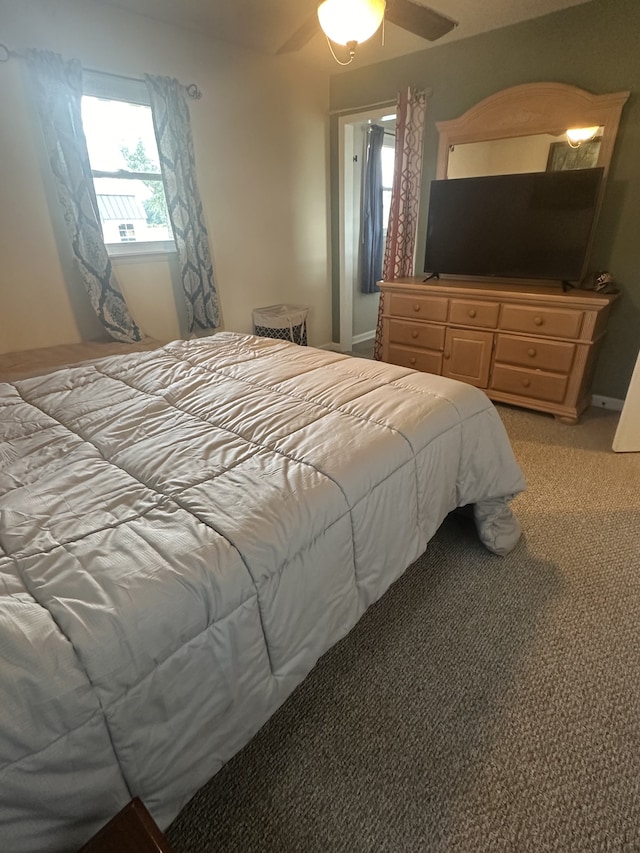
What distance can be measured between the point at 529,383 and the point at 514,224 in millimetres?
1088

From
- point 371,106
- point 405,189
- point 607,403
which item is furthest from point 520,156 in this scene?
point 607,403

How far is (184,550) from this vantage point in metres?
0.85

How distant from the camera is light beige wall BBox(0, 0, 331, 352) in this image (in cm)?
243

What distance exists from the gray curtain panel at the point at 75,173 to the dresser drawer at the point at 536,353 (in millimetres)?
2586

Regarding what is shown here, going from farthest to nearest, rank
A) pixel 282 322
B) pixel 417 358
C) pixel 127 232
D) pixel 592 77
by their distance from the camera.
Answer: pixel 282 322
pixel 417 358
pixel 127 232
pixel 592 77

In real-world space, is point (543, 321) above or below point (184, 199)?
below

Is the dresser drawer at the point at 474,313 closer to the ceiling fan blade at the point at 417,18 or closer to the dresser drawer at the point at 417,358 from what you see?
the dresser drawer at the point at 417,358

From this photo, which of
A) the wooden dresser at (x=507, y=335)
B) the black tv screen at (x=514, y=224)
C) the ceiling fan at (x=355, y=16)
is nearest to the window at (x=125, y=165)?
the ceiling fan at (x=355, y=16)

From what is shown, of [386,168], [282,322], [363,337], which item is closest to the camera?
[282,322]

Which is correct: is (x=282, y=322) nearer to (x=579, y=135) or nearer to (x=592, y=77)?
(x=579, y=135)

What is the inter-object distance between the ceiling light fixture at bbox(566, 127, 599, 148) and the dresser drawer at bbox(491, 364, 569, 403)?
4.80 feet

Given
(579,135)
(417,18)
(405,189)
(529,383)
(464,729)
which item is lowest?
(464,729)

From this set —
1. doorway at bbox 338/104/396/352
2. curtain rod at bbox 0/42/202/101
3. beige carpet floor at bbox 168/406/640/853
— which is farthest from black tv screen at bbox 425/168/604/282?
beige carpet floor at bbox 168/406/640/853

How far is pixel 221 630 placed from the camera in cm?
84
